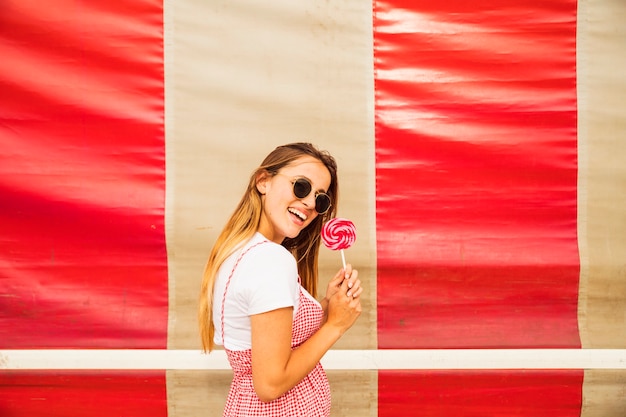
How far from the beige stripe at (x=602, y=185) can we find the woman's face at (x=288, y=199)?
1518 mm

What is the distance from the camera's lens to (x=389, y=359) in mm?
2473

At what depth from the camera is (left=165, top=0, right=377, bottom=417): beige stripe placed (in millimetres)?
2473

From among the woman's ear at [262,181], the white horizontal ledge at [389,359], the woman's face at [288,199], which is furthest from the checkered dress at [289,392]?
the white horizontal ledge at [389,359]


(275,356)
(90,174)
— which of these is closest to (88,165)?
(90,174)

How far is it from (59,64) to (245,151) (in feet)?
3.22

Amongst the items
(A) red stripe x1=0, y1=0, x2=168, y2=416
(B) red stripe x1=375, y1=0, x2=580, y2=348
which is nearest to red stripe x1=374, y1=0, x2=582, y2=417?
(B) red stripe x1=375, y1=0, x2=580, y2=348

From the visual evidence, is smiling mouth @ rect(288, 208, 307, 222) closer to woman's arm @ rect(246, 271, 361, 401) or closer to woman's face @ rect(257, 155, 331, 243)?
woman's face @ rect(257, 155, 331, 243)

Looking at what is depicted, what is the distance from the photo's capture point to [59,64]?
98.2 inches

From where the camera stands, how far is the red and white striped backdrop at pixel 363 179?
2459 millimetres

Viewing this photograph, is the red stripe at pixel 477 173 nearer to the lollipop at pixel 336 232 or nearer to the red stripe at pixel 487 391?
the red stripe at pixel 487 391

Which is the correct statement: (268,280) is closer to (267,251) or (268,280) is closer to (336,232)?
(267,251)

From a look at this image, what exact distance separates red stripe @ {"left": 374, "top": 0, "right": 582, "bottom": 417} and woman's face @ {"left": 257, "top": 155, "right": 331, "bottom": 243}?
918 millimetres

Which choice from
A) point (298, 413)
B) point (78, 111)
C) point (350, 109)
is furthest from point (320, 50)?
point (298, 413)

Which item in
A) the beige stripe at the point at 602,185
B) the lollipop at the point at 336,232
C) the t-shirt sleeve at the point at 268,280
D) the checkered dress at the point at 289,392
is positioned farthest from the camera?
the beige stripe at the point at 602,185
